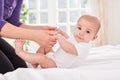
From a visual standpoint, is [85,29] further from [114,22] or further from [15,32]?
[114,22]

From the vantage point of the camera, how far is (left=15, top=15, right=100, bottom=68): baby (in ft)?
5.91

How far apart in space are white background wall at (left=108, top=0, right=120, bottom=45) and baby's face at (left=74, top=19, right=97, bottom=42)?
3.07 m

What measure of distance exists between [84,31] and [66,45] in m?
0.25

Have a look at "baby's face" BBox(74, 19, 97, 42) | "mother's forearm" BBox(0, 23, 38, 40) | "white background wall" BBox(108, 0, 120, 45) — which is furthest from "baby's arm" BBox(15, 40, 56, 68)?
"white background wall" BBox(108, 0, 120, 45)

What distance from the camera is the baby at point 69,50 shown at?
1.80 meters

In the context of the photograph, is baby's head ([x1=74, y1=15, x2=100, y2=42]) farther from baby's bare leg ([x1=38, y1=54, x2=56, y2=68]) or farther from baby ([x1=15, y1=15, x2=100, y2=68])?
baby's bare leg ([x1=38, y1=54, x2=56, y2=68])

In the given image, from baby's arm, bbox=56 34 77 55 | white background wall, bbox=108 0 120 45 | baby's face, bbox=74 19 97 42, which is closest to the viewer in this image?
baby's arm, bbox=56 34 77 55

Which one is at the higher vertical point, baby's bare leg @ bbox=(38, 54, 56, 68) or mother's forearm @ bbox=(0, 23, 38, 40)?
mother's forearm @ bbox=(0, 23, 38, 40)

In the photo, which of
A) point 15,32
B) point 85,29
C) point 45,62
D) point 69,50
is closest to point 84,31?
point 85,29

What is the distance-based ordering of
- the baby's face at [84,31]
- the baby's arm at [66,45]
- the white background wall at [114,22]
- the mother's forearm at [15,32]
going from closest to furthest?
the mother's forearm at [15,32] < the baby's arm at [66,45] < the baby's face at [84,31] < the white background wall at [114,22]

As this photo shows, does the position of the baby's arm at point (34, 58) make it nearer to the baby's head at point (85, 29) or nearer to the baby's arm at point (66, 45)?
the baby's arm at point (66, 45)

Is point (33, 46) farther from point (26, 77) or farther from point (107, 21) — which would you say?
point (26, 77)

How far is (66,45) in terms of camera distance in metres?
1.78

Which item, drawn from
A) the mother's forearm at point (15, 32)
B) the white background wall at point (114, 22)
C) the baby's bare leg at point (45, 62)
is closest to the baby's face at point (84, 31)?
the baby's bare leg at point (45, 62)
